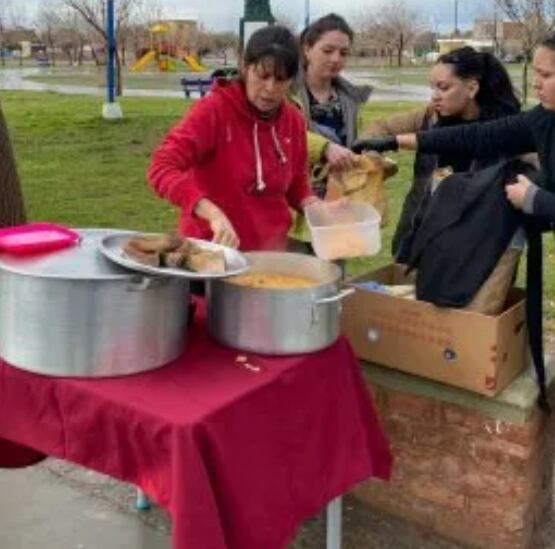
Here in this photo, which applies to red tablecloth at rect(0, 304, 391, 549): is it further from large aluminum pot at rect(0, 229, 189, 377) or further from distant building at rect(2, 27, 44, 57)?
distant building at rect(2, 27, 44, 57)

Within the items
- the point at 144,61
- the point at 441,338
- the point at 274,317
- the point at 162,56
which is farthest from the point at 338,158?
the point at 162,56

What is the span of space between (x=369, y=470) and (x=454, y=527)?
717 millimetres

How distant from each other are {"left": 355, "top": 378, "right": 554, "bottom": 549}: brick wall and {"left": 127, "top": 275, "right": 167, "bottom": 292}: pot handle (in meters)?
1.22

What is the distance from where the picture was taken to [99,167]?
990cm

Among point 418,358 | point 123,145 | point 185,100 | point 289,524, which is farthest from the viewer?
point 185,100

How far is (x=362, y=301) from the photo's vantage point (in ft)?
9.07

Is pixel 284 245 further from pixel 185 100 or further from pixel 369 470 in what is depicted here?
pixel 185 100

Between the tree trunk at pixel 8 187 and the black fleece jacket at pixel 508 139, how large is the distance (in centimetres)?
158

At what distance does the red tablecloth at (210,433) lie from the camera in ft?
5.84

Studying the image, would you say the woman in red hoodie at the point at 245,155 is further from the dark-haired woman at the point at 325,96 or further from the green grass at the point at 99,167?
the green grass at the point at 99,167

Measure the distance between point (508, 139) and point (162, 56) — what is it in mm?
35982

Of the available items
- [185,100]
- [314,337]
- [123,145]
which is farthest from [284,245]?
[185,100]

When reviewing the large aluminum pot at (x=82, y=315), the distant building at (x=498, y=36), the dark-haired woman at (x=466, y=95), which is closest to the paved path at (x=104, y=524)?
the dark-haired woman at (x=466, y=95)

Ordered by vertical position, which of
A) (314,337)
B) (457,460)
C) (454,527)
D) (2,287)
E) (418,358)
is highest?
(2,287)
